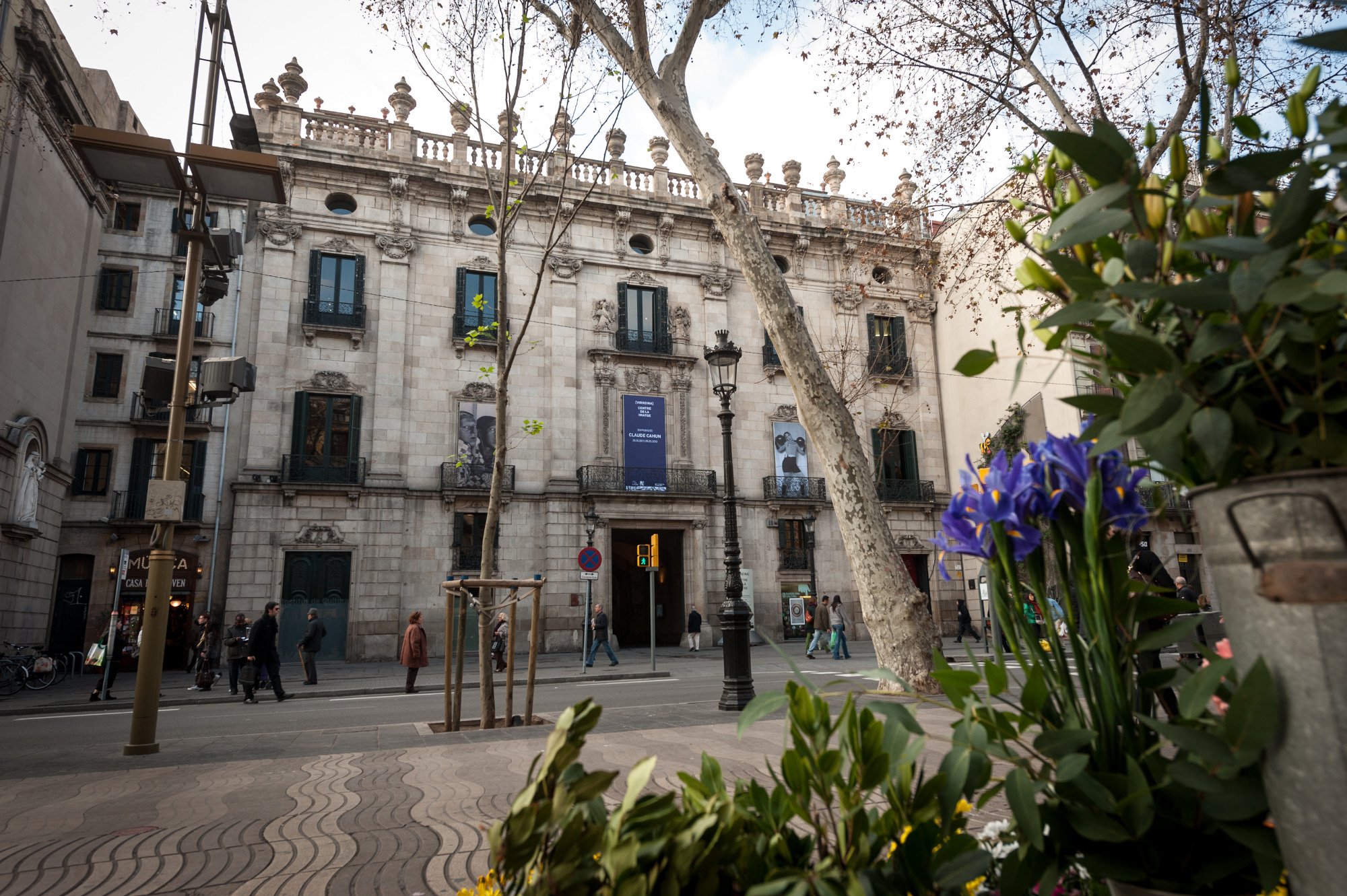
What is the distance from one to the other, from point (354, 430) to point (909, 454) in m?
17.6

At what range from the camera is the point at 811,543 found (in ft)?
78.9

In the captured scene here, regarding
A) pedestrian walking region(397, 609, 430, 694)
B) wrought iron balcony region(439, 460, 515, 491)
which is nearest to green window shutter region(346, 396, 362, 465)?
wrought iron balcony region(439, 460, 515, 491)

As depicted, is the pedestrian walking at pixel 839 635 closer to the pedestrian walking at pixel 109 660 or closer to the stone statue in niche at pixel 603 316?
the stone statue in niche at pixel 603 316

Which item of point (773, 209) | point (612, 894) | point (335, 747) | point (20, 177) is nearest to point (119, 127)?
point (20, 177)

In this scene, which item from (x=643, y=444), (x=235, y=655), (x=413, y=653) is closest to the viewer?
(x=413, y=653)

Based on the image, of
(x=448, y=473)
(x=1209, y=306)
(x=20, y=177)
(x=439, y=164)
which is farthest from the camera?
(x=439, y=164)

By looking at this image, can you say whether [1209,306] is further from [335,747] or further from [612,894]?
[335,747]

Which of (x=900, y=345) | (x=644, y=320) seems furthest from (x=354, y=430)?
(x=900, y=345)

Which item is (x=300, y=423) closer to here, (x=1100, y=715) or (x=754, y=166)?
(x=754, y=166)

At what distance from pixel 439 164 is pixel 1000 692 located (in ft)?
81.5

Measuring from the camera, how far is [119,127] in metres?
22.7

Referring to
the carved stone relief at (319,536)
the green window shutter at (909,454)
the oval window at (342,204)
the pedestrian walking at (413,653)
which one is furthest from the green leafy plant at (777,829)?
the green window shutter at (909,454)

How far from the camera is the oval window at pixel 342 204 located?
2238 cm

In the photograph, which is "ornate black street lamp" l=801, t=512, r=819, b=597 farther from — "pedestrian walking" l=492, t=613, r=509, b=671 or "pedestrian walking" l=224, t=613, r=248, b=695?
"pedestrian walking" l=224, t=613, r=248, b=695
